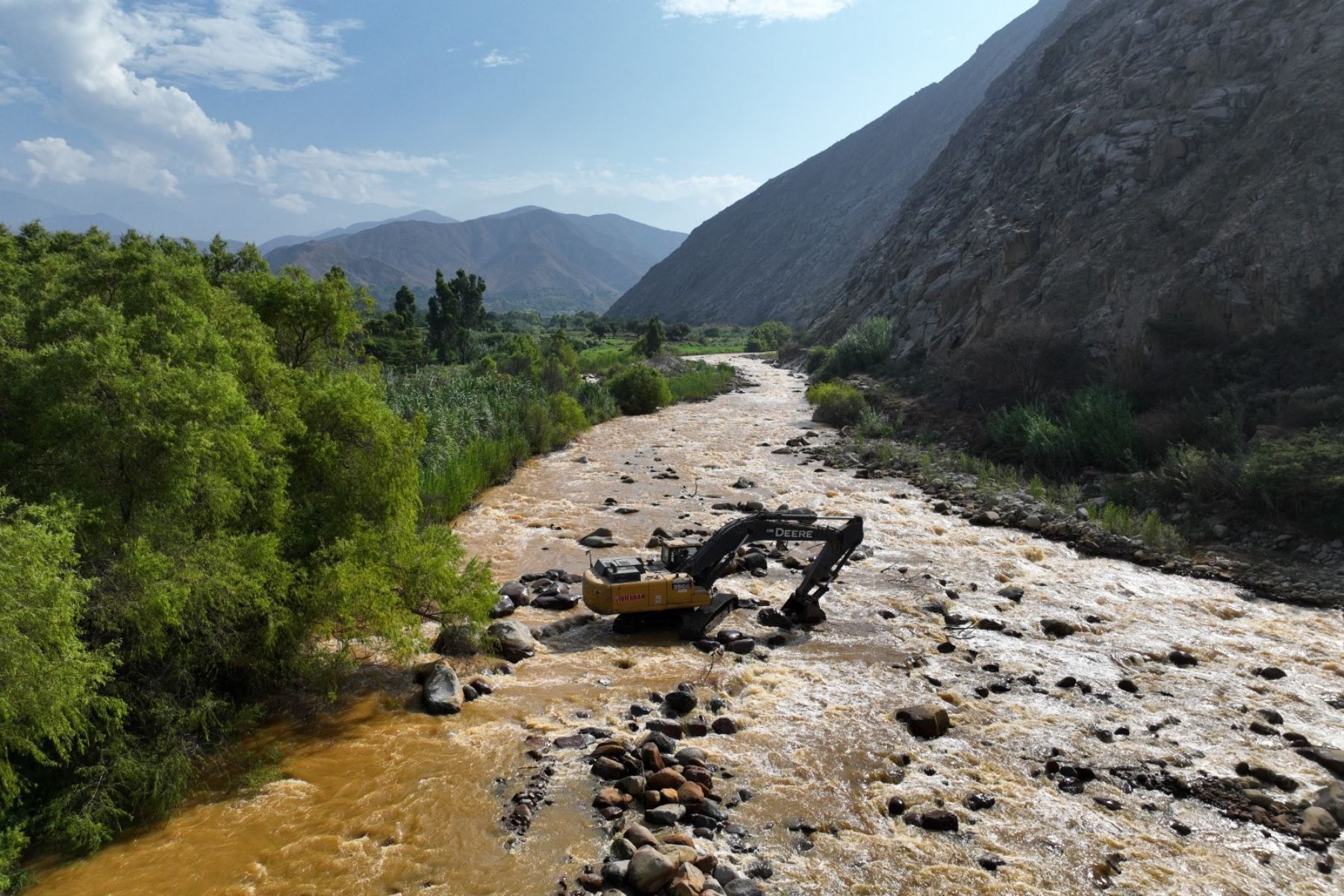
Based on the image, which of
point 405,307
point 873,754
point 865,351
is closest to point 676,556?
point 873,754

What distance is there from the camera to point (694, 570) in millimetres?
12062

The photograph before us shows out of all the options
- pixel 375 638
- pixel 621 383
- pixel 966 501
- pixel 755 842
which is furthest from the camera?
pixel 621 383

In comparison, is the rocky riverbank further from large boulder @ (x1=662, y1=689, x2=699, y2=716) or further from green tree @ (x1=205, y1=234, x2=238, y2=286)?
green tree @ (x1=205, y1=234, x2=238, y2=286)

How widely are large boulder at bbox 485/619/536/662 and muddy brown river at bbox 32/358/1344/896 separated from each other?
0.37 metres

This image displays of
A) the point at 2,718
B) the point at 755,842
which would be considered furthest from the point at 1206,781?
the point at 2,718

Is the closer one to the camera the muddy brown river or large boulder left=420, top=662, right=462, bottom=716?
the muddy brown river

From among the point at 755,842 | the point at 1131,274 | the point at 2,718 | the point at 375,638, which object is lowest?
the point at 755,842

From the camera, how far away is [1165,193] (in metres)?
31.9

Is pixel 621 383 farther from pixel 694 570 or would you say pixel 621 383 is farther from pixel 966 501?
pixel 694 570

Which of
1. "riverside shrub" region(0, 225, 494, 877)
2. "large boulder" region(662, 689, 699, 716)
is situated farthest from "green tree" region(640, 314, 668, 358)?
"large boulder" region(662, 689, 699, 716)

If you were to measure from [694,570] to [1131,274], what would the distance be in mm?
26395

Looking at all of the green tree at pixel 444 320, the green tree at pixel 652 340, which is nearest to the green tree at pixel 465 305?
the green tree at pixel 444 320

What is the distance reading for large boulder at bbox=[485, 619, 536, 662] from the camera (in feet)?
37.6

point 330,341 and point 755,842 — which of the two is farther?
point 330,341
